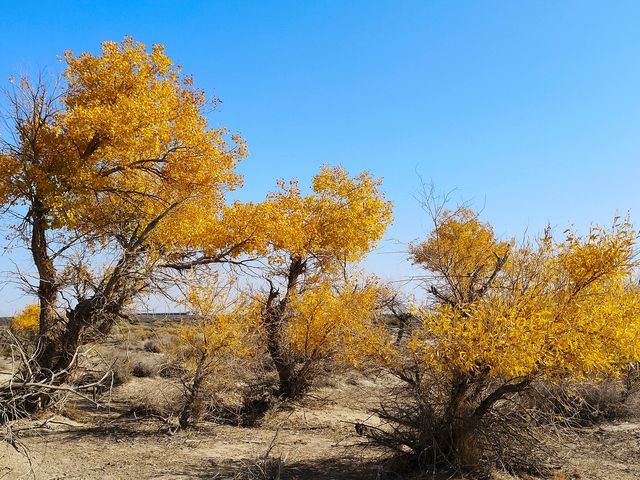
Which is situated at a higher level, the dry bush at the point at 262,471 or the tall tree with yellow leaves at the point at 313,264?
the tall tree with yellow leaves at the point at 313,264

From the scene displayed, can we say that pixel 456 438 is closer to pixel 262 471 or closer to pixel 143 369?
pixel 262 471

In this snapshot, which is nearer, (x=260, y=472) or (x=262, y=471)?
(x=262, y=471)

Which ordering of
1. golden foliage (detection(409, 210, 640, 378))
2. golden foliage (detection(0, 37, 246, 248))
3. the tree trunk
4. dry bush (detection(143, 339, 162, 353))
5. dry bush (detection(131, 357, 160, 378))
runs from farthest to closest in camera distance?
dry bush (detection(143, 339, 162, 353)) < dry bush (detection(131, 357, 160, 378)) < the tree trunk < golden foliage (detection(0, 37, 246, 248)) < golden foliage (detection(409, 210, 640, 378))

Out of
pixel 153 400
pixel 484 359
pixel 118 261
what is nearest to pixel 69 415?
pixel 153 400

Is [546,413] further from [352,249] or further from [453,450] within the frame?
[352,249]

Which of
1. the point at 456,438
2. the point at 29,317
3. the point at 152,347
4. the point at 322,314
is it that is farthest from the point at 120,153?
the point at 29,317

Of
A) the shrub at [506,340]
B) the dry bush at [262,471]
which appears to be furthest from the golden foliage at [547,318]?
the dry bush at [262,471]

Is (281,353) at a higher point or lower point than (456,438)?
higher

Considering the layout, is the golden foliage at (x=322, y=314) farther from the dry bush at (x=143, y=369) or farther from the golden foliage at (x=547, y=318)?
the dry bush at (x=143, y=369)

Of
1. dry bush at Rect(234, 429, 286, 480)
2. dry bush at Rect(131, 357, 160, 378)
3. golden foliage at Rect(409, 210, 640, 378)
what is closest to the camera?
golden foliage at Rect(409, 210, 640, 378)

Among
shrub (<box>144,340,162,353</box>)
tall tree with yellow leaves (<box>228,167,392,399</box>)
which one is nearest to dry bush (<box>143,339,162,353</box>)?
shrub (<box>144,340,162,353</box>)

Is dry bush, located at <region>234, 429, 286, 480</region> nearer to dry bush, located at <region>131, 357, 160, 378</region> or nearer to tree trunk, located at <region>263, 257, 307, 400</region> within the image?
tree trunk, located at <region>263, 257, 307, 400</region>

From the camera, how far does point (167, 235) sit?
1548cm

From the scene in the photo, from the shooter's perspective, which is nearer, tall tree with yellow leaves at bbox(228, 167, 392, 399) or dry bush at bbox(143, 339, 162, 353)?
tall tree with yellow leaves at bbox(228, 167, 392, 399)
